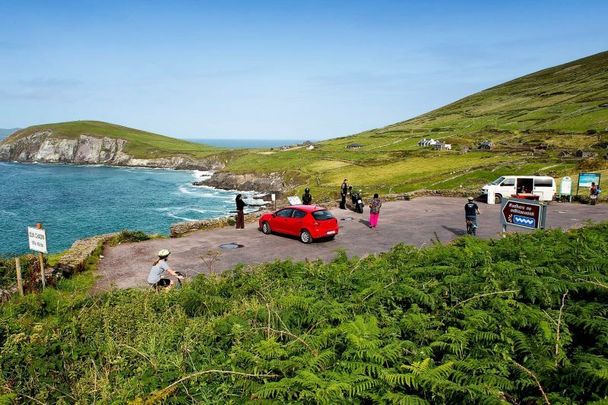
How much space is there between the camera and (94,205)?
240ft

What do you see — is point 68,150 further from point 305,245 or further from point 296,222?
point 305,245

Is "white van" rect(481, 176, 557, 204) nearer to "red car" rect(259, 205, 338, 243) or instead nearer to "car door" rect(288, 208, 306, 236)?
"red car" rect(259, 205, 338, 243)

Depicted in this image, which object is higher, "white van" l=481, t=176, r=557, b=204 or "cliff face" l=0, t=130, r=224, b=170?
"cliff face" l=0, t=130, r=224, b=170

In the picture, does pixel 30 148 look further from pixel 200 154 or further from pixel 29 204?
pixel 29 204

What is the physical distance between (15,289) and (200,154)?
16634 cm

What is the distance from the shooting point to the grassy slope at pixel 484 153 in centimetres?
5684

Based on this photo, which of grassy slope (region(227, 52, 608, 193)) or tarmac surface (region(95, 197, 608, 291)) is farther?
grassy slope (region(227, 52, 608, 193))

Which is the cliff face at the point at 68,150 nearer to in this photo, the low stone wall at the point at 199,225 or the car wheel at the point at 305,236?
the low stone wall at the point at 199,225

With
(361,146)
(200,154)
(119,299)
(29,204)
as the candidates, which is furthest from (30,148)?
(119,299)

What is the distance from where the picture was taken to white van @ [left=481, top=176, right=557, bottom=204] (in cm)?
3127

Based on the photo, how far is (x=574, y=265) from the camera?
9.09m

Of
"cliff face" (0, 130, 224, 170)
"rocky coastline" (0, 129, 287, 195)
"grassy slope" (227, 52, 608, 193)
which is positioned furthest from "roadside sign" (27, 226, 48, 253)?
"cliff face" (0, 130, 224, 170)

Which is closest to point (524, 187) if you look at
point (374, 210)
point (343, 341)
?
point (374, 210)

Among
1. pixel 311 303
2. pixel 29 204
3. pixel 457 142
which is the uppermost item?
pixel 457 142
